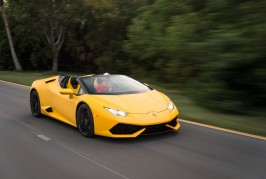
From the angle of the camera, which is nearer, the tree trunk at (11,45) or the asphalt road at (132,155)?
the asphalt road at (132,155)

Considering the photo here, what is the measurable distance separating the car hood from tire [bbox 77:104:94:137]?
1.10 ft

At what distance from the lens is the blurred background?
984 cm

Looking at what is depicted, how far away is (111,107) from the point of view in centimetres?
741

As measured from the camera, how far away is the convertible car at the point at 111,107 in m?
7.20

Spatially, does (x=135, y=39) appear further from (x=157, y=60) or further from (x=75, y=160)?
(x=75, y=160)

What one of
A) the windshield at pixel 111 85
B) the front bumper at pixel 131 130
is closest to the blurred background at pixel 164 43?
the windshield at pixel 111 85

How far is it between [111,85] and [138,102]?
0.94 metres

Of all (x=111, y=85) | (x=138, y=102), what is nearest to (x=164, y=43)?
(x=111, y=85)

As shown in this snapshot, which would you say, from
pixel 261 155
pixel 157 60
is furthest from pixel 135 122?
pixel 157 60

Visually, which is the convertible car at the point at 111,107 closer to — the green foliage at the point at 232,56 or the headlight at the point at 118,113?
the headlight at the point at 118,113

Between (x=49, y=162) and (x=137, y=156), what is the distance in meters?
1.29

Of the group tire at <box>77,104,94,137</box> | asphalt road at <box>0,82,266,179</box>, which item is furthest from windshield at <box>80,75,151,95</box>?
asphalt road at <box>0,82,266,179</box>

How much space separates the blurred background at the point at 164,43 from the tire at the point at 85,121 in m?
3.15

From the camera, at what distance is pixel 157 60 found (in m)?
21.7
